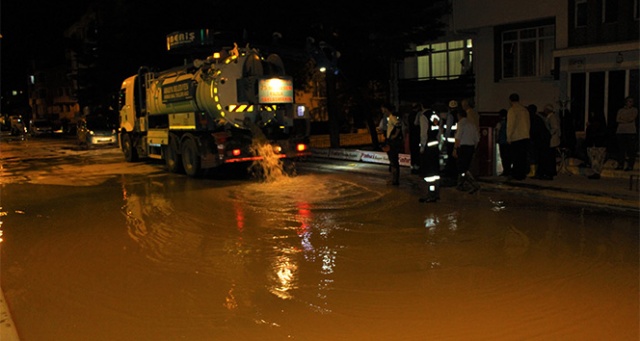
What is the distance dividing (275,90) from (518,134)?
20.9ft

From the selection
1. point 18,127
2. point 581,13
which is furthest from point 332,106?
point 18,127

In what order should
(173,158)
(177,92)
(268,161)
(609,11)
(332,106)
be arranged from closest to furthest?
(268,161)
(177,92)
(173,158)
(609,11)
(332,106)

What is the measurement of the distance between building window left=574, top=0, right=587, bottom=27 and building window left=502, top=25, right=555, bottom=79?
5.77 ft

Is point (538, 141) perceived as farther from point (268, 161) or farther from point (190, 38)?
point (190, 38)

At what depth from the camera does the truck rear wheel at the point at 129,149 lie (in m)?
21.6

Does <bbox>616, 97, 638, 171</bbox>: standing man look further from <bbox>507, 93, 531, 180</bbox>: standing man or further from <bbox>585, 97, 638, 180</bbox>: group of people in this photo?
<bbox>507, 93, 531, 180</bbox>: standing man

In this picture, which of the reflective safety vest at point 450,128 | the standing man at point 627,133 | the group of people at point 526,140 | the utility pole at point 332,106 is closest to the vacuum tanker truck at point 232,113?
the reflective safety vest at point 450,128

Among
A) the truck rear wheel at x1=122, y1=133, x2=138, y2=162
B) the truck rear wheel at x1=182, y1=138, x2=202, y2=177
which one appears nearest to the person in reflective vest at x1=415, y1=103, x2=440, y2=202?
the truck rear wheel at x1=182, y1=138, x2=202, y2=177

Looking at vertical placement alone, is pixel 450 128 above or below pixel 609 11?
below

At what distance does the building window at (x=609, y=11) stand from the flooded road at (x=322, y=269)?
9.77 meters

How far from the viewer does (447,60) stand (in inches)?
1003

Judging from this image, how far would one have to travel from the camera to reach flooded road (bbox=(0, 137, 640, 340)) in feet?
16.5

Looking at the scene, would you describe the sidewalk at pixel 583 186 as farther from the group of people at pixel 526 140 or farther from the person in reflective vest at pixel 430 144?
the person in reflective vest at pixel 430 144

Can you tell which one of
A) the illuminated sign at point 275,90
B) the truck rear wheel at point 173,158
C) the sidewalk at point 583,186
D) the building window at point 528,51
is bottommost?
the sidewalk at point 583,186
